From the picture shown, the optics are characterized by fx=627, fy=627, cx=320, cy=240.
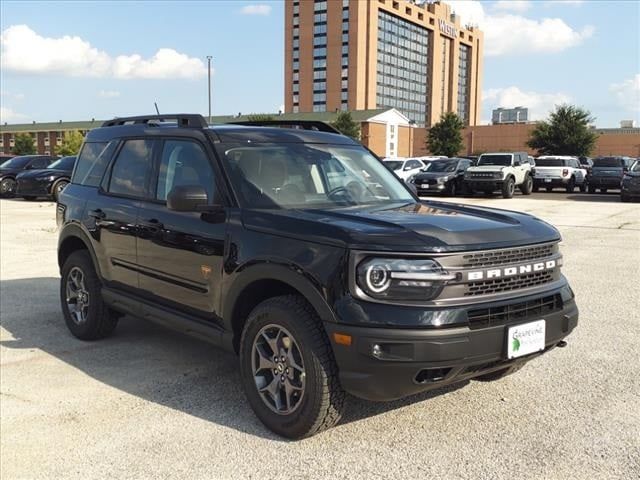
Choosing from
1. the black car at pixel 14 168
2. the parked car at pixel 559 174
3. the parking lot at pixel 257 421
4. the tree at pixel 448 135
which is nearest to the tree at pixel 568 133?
the tree at pixel 448 135

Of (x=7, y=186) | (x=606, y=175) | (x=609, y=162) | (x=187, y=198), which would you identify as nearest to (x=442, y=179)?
(x=606, y=175)

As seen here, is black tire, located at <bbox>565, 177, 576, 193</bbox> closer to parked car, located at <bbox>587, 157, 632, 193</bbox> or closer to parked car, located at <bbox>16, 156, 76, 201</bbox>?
parked car, located at <bbox>587, 157, 632, 193</bbox>

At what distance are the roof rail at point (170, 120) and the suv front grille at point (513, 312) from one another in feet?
7.81

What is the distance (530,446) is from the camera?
3.47 meters

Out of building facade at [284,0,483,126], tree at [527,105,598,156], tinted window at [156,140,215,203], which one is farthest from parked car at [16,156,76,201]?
building facade at [284,0,483,126]

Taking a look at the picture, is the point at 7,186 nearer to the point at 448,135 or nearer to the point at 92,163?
the point at 92,163

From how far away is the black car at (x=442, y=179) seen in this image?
25.5 metres

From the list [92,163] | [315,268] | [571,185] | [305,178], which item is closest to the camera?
[315,268]

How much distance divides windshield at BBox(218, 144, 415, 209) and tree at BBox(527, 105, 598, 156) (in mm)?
Result: 53947

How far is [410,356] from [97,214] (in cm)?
329

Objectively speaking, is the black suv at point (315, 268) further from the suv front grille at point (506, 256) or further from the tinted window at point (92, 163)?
the tinted window at point (92, 163)

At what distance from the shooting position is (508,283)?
11.3 ft

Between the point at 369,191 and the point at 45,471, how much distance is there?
2.74 m

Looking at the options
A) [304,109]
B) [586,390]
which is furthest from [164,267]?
[304,109]
